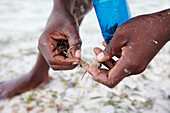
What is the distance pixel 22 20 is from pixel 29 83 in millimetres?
3386

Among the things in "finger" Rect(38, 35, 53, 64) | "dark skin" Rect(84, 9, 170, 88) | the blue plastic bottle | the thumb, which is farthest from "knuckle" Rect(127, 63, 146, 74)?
"finger" Rect(38, 35, 53, 64)

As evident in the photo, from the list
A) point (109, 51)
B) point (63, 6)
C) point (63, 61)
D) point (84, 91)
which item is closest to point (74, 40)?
point (63, 61)

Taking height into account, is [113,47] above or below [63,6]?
below

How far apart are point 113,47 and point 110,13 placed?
349mm

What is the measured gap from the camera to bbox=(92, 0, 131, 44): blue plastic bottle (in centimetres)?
129

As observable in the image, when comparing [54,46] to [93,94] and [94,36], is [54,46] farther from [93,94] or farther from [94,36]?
[94,36]

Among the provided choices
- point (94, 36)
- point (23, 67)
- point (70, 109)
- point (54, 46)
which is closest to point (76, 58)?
point (54, 46)

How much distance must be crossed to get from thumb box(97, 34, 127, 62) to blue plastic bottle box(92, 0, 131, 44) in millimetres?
268

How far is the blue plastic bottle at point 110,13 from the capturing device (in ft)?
4.23

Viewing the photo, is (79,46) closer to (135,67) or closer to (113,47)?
(113,47)

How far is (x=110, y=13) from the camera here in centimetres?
129

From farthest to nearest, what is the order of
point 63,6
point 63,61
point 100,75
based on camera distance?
point 63,6 < point 63,61 < point 100,75

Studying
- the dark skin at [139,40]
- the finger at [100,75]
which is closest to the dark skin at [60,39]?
the finger at [100,75]

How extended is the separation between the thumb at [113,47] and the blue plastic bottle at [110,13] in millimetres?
268
